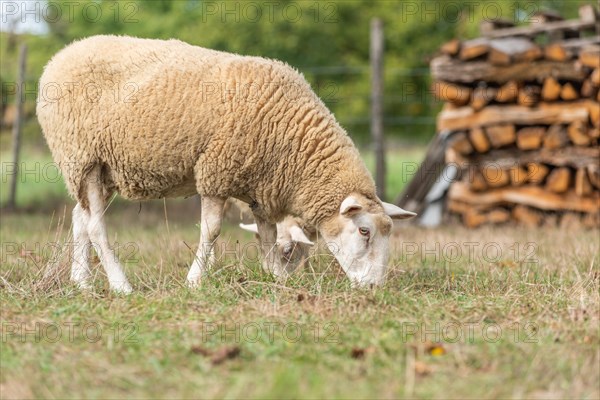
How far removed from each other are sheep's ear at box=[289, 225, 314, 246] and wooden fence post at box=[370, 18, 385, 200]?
5.42 metres

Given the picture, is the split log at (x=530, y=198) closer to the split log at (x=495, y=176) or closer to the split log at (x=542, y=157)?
the split log at (x=495, y=176)

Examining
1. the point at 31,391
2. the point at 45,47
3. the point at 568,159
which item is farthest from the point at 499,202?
the point at 45,47

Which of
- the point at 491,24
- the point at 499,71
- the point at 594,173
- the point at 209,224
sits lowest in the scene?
the point at 594,173

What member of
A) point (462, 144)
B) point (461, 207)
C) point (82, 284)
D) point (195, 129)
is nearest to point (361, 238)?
point (195, 129)

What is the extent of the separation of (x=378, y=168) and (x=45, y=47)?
13923 millimetres

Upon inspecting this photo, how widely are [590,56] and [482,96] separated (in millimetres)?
1381

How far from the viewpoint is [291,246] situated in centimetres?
607

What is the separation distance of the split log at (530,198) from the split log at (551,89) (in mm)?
1038

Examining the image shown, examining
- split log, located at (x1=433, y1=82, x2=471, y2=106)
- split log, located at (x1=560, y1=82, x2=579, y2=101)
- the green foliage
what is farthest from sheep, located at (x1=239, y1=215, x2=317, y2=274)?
the green foliage

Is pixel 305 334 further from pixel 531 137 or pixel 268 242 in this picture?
pixel 531 137

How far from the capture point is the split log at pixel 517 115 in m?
9.74

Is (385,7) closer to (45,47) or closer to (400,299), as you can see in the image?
(45,47)

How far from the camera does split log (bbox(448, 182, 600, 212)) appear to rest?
32.3 feet

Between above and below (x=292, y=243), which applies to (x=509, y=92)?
above
